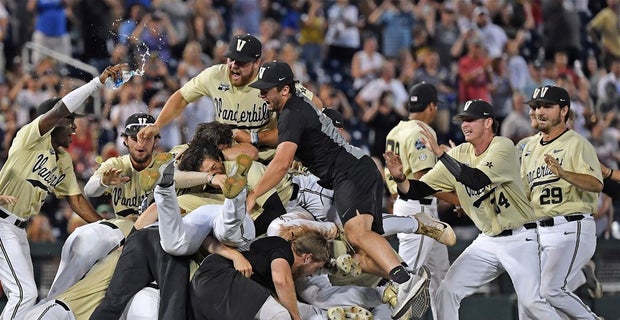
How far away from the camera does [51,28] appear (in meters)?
15.4

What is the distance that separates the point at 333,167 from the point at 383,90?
655 centimetres

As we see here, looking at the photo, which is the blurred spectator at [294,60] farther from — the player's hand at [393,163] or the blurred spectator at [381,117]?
the player's hand at [393,163]

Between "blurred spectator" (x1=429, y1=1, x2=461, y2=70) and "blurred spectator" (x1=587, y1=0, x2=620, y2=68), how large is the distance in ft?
7.89

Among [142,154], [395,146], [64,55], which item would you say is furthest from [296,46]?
[142,154]

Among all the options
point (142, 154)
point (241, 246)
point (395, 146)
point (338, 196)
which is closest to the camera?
point (241, 246)

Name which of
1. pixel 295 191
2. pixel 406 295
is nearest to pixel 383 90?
pixel 295 191

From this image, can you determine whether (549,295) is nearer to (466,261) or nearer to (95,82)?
(466,261)

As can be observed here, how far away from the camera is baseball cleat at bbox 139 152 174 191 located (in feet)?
24.2

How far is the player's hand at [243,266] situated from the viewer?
7.81 meters

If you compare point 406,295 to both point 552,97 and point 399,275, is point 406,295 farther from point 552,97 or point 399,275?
point 552,97

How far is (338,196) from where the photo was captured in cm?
912

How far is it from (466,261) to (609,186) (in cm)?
308

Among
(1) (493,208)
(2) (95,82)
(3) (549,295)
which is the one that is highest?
(2) (95,82)

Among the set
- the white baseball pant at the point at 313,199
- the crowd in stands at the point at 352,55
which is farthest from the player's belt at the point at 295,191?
the crowd in stands at the point at 352,55
